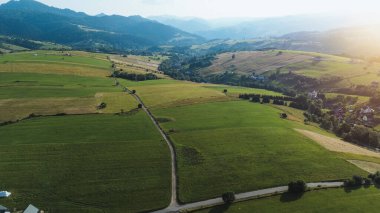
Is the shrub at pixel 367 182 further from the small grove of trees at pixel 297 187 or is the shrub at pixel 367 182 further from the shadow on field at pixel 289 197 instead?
the shadow on field at pixel 289 197

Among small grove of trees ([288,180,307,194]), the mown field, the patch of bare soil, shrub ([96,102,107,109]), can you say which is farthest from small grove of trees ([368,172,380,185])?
shrub ([96,102,107,109])

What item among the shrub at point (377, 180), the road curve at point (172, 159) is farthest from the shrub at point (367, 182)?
the road curve at point (172, 159)

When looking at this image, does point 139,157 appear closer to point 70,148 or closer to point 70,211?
point 70,148

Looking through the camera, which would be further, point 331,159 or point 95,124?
point 95,124

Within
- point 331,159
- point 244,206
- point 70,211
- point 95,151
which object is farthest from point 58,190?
point 331,159

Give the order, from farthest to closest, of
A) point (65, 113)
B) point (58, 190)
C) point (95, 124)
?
point (65, 113) → point (95, 124) → point (58, 190)

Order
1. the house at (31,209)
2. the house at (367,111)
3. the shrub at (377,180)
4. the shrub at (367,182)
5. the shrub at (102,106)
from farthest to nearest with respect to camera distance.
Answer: the house at (367,111)
the shrub at (102,106)
the shrub at (377,180)
the shrub at (367,182)
the house at (31,209)

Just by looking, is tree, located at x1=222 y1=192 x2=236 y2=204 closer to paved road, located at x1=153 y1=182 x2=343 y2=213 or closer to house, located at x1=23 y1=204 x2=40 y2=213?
paved road, located at x1=153 y1=182 x2=343 y2=213
